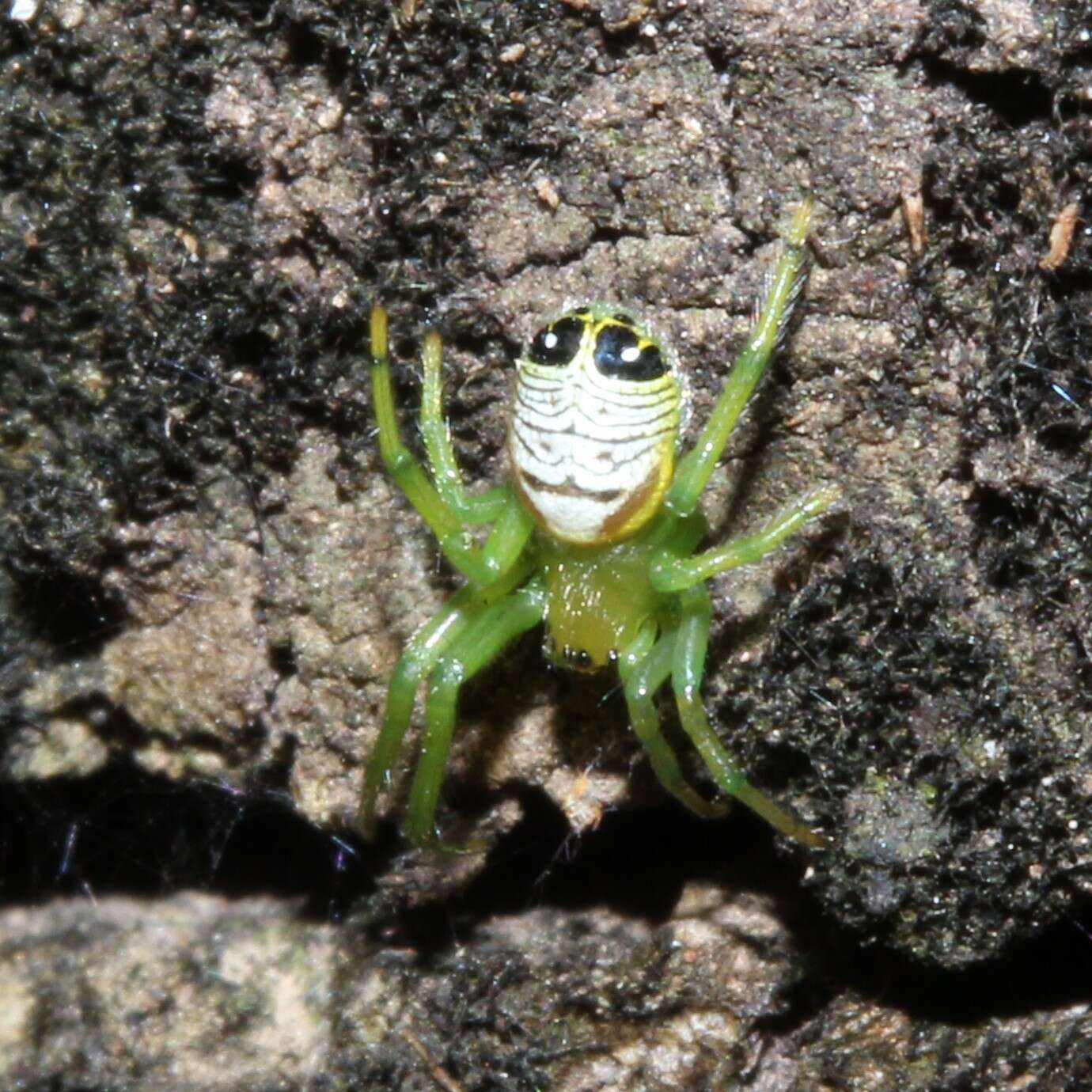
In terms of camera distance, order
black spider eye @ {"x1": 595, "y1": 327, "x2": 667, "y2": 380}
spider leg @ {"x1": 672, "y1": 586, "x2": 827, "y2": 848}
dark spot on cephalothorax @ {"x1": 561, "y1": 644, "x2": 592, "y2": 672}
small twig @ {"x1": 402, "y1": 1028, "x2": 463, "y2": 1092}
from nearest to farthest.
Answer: black spider eye @ {"x1": 595, "y1": 327, "x2": 667, "y2": 380} < spider leg @ {"x1": 672, "y1": 586, "x2": 827, "y2": 848} < dark spot on cephalothorax @ {"x1": 561, "y1": 644, "x2": 592, "y2": 672} < small twig @ {"x1": 402, "y1": 1028, "x2": 463, "y2": 1092}

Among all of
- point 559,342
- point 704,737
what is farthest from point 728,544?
point 559,342

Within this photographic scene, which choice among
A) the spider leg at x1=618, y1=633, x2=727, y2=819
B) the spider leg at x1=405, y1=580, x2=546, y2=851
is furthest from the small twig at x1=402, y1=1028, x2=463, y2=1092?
the spider leg at x1=618, y1=633, x2=727, y2=819

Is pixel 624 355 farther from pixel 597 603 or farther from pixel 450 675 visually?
pixel 450 675

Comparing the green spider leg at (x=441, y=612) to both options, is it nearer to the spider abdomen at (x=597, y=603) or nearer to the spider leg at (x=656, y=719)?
the spider abdomen at (x=597, y=603)

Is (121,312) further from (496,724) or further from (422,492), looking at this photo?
(496,724)

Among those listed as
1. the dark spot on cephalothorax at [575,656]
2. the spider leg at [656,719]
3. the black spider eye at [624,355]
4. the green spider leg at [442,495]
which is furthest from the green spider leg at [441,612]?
the black spider eye at [624,355]

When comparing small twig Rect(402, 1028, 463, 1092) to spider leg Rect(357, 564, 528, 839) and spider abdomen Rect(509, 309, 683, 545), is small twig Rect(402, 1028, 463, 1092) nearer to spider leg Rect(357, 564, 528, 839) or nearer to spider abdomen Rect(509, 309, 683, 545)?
spider leg Rect(357, 564, 528, 839)
